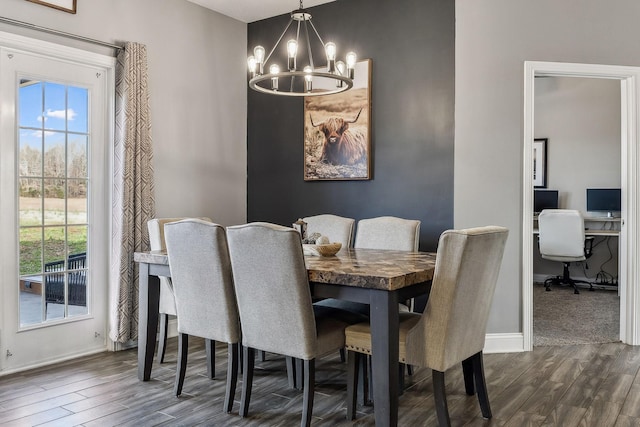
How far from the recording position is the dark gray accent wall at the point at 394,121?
13.6 ft

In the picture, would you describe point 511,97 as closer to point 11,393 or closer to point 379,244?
point 379,244

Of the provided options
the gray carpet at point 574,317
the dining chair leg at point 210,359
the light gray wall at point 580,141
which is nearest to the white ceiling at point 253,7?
the dining chair leg at point 210,359

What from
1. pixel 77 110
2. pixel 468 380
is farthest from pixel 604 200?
pixel 77 110

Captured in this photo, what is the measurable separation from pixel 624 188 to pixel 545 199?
10.1 feet

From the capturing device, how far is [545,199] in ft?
23.2

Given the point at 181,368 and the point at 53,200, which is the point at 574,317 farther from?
the point at 53,200

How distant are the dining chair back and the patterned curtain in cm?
170

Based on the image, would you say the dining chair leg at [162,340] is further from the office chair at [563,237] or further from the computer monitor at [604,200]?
the computer monitor at [604,200]

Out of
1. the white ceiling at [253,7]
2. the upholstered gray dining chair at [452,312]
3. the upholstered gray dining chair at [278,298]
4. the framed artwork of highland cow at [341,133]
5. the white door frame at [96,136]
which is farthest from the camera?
the white ceiling at [253,7]

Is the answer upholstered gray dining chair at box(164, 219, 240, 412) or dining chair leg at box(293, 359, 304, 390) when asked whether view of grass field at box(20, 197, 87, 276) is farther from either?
dining chair leg at box(293, 359, 304, 390)

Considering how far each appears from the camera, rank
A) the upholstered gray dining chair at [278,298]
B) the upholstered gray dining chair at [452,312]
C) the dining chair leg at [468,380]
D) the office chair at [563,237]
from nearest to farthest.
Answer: the upholstered gray dining chair at [452,312], the upholstered gray dining chair at [278,298], the dining chair leg at [468,380], the office chair at [563,237]

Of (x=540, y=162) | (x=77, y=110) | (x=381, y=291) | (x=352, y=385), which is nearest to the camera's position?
(x=381, y=291)

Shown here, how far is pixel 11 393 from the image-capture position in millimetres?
3029

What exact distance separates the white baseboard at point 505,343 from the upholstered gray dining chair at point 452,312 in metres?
1.39
